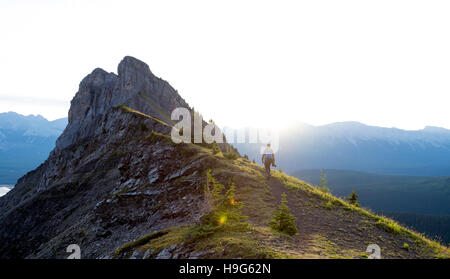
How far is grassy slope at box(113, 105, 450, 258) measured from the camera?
9.16 m

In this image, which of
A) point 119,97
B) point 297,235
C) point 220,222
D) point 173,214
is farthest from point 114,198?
point 119,97

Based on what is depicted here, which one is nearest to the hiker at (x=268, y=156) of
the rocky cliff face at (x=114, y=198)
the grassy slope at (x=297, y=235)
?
the grassy slope at (x=297, y=235)

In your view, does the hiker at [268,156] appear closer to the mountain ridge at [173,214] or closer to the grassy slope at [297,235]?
the grassy slope at [297,235]

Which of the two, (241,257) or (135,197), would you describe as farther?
(135,197)

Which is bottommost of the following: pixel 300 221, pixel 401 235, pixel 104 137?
pixel 401 235

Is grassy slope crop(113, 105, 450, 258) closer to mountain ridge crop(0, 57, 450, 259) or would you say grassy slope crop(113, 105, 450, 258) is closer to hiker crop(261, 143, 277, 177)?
mountain ridge crop(0, 57, 450, 259)

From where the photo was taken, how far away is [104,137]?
56281 mm

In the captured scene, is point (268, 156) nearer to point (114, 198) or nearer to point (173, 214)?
point (173, 214)

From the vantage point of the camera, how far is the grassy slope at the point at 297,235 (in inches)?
361
